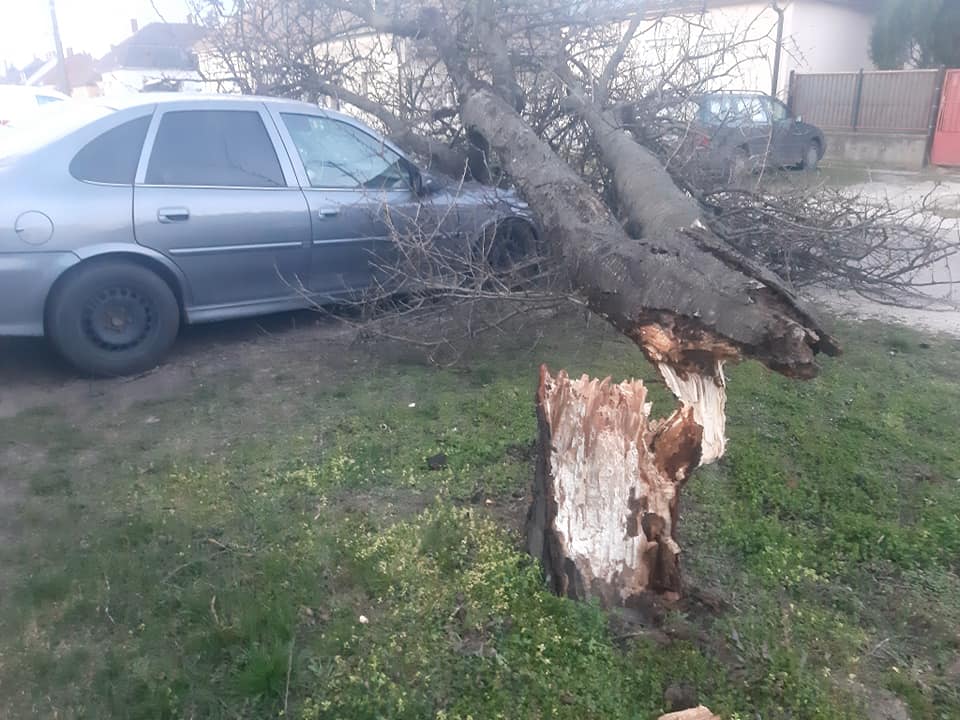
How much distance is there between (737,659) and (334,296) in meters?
4.06

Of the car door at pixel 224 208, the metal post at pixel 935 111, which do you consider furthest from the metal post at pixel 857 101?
the car door at pixel 224 208

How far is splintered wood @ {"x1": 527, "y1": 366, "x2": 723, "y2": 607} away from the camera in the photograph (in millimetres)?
3084

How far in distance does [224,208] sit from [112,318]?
99cm

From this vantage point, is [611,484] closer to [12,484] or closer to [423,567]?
[423,567]

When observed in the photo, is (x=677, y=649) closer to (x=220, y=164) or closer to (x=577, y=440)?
(x=577, y=440)

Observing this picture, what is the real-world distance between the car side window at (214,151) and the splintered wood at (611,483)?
340 cm

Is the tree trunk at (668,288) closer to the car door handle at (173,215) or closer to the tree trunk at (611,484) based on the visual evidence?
the tree trunk at (611,484)

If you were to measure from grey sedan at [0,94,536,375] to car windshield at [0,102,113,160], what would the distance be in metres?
0.02

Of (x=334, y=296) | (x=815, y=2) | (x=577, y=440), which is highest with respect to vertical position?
(x=815, y=2)

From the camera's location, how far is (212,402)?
201 inches

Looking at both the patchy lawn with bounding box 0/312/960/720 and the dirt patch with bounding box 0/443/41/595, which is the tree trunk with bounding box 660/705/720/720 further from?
the dirt patch with bounding box 0/443/41/595

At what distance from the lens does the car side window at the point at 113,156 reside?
16.9ft

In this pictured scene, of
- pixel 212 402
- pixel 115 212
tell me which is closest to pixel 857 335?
pixel 212 402

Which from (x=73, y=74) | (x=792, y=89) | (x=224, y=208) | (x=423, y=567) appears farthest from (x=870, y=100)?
(x=73, y=74)
